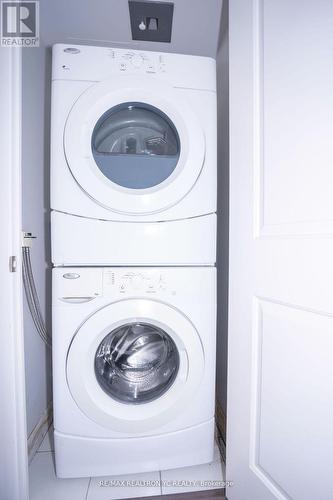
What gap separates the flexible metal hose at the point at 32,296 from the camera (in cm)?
103

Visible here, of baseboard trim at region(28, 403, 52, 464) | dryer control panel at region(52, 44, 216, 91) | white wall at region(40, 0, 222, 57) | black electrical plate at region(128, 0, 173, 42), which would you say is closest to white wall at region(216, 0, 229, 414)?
white wall at region(40, 0, 222, 57)

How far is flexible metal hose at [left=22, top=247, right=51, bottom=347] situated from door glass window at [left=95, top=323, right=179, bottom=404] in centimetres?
38

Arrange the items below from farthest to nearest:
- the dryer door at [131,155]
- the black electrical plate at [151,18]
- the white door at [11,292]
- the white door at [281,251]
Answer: the black electrical plate at [151,18] < the dryer door at [131,155] < the white door at [11,292] < the white door at [281,251]

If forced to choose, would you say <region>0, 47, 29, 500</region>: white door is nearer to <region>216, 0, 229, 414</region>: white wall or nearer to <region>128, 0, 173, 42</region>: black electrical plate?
<region>128, 0, 173, 42</region>: black electrical plate

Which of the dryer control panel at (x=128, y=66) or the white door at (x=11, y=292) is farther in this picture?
the dryer control panel at (x=128, y=66)

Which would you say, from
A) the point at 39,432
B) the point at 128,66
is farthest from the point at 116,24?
the point at 39,432

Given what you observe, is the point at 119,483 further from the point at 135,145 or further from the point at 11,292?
the point at 135,145

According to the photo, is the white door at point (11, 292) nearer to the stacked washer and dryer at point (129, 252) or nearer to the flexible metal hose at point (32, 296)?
the stacked washer and dryer at point (129, 252)

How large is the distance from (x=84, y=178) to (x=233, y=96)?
1.92 feet

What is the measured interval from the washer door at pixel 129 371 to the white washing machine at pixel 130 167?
20 centimetres

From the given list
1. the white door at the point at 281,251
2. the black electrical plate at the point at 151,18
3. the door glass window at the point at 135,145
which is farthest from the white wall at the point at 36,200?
the white door at the point at 281,251

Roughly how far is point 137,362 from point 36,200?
89cm

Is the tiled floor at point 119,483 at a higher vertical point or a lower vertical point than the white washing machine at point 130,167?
lower

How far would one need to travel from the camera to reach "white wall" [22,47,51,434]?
108 centimetres
